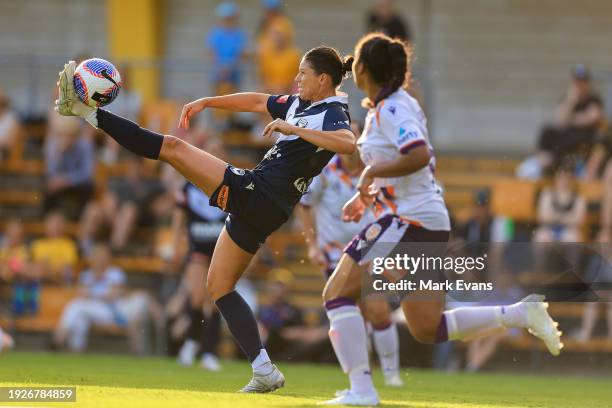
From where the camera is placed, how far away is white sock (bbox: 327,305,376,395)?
27.5 ft

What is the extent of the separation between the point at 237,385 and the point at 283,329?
524 cm

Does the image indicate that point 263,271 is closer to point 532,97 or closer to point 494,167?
point 494,167

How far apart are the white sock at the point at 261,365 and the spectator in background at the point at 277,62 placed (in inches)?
376

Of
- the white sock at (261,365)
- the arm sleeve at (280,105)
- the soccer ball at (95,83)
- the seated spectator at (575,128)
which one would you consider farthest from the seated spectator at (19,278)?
the white sock at (261,365)

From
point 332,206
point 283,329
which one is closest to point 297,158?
point 332,206

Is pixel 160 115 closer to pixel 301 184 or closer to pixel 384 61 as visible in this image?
pixel 301 184

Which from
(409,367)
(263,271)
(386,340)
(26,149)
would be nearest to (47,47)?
(26,149)

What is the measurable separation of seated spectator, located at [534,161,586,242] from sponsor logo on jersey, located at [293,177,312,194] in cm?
744

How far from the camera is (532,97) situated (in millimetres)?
21000

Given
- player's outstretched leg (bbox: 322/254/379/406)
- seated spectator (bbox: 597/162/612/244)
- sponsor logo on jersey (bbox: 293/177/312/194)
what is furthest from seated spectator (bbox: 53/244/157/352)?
player's outstretched leg (bbox: 322/254/379/406)

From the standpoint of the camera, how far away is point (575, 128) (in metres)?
17.6

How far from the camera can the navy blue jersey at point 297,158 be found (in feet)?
31.3

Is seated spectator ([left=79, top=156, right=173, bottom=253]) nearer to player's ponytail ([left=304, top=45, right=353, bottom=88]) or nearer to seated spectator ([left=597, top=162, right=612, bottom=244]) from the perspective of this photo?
seated spectator ([left=597, top=162, right=612, bottom=244])

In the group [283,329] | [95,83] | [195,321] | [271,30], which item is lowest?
[283,329]
